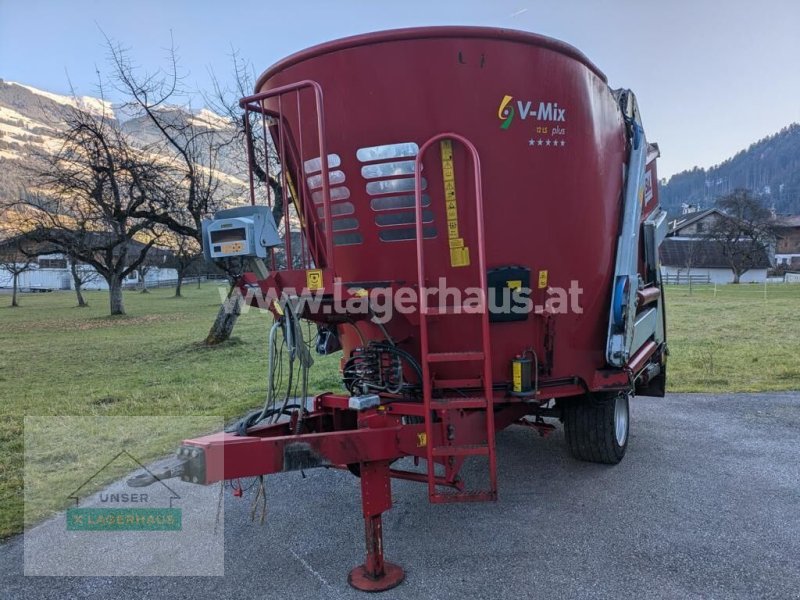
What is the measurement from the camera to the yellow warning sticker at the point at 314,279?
319cm

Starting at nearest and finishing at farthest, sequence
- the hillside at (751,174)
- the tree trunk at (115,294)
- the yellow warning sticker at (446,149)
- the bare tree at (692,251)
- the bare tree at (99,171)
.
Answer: the yellow warning sticker at (446,149) < the bare tree at (99,171) < the tree trunk at (115,294) < the bare tree at (692,251) < the hillside at (751,174)

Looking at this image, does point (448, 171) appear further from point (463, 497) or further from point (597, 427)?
point (597, 427)

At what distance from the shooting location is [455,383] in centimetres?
367

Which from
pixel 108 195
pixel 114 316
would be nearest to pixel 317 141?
pixel 108 195

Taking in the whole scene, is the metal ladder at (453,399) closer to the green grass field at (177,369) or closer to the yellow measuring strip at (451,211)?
the yellow measuring strip at (451,211)

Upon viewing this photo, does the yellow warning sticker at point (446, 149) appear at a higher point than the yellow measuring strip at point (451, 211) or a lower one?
higher

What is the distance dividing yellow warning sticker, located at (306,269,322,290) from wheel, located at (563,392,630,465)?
100 inches

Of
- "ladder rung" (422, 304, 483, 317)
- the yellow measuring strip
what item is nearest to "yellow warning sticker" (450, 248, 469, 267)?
the yellow measuring strip

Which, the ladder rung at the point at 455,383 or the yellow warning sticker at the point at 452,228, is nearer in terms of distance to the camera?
the yellow warning sticker at the point at 452,228

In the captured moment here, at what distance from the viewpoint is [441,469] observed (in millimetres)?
5043

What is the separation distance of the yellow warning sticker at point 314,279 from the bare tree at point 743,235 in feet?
200

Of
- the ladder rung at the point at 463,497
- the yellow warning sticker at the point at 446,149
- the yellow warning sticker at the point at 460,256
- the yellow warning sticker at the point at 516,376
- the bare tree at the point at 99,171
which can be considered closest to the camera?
the ladder rung at the point at 463,497

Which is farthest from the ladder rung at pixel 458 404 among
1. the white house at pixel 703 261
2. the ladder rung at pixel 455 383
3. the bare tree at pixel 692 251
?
the bare tree at pixel 692 251

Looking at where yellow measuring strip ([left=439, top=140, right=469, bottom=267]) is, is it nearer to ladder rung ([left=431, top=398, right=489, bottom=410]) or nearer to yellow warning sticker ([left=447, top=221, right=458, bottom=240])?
yellow warning sticker ([left=447, top=221, right=458, bottom=240])
